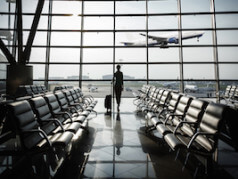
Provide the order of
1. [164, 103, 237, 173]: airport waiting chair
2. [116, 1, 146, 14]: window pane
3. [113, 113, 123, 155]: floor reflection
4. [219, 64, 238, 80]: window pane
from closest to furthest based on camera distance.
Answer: [164, 103, 237, 173]: airport waiting chair
[113, 113, 123, 155]: floor reflection
[219, 64, 238, 80]: window pane
[116, 1, 146, 14]: window pane

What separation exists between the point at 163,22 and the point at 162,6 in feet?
3.09

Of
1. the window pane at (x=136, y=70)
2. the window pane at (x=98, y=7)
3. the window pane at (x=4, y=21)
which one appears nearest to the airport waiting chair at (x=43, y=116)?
the window pane at (x=136, y=70)

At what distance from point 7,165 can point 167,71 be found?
570 centimetres

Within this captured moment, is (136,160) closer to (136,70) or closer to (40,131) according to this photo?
(40,131)

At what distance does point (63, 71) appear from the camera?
617cm

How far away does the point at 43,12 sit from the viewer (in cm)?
643

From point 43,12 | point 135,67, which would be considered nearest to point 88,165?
point 135,67

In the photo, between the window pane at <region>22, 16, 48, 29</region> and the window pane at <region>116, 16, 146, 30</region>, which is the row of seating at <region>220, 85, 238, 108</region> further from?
the window pane at <region>22, 16, 48, 29</region>

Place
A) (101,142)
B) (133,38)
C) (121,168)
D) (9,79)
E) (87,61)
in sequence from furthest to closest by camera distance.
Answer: (133,38) < (87,61) < (9,79) < (101,142) < (121,168)

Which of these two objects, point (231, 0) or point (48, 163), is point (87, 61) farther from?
point (231, 0)

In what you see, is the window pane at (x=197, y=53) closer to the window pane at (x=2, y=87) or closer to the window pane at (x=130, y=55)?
the window pane at (x=130, y=55)

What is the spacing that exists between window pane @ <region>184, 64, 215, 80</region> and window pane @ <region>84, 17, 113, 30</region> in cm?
385

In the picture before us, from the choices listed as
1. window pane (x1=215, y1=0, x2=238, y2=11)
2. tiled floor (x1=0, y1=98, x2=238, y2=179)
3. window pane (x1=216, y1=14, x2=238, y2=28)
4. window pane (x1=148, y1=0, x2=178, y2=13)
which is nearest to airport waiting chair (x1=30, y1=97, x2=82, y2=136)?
tiled floor (x1=0, y1=98, x2=238, y2=179)

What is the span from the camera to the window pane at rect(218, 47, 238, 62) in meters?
5.91
